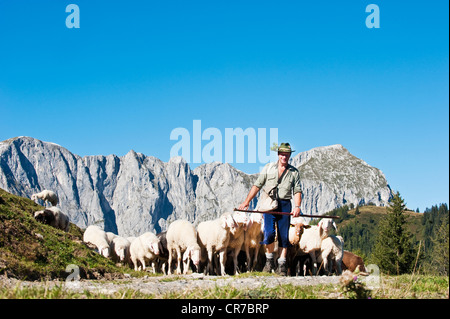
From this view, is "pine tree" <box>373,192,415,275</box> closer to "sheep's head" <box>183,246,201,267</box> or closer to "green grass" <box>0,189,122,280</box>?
"sheep's head" <box>183,246,201,267</box>

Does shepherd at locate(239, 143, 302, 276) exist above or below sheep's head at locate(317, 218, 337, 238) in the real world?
above

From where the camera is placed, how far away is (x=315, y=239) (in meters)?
19.7

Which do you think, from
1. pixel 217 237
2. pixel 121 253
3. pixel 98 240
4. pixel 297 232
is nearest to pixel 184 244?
pixel 217 237

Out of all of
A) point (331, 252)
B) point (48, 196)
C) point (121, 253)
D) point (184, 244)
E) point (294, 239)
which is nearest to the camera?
point (331, 252)

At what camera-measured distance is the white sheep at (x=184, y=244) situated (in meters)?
22.0

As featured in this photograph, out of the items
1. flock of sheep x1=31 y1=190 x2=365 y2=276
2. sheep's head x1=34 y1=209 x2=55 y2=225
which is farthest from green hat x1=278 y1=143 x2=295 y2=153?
sheep's head x1=34 y1=209 x2=55 y2=225

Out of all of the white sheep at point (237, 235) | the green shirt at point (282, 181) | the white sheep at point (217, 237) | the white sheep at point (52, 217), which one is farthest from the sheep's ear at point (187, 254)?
the green shirt at point (282, 181)

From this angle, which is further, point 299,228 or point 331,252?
point 331,252

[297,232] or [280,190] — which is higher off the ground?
[280,190]

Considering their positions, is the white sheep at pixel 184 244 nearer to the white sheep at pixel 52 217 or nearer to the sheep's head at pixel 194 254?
the sheep's head at pixel 194 254

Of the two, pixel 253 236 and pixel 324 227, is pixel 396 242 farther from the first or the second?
pixel 324 227

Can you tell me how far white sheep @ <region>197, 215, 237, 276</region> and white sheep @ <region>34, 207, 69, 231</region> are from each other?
916 centimetres

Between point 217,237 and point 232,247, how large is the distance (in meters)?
0.88

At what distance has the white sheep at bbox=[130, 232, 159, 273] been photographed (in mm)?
25094
